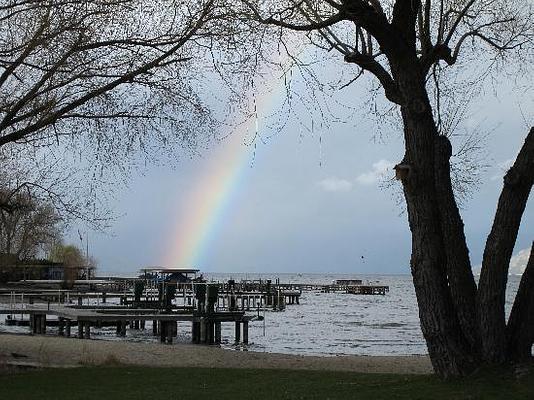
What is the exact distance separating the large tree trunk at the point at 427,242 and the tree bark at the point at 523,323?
56 cm

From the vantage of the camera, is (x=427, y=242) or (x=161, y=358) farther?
(x=161, y=358)

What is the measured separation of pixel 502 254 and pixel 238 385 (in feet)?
14.0

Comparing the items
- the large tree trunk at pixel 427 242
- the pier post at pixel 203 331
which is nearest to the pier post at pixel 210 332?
the pier post at pixel 203 331

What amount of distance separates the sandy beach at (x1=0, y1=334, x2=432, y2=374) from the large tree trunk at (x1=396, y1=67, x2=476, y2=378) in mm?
6277

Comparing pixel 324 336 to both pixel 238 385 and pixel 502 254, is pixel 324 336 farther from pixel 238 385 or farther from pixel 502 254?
pixel 502 254

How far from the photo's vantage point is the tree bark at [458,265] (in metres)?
→ 9.98

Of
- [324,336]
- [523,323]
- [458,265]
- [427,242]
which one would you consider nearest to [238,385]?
[427,242]

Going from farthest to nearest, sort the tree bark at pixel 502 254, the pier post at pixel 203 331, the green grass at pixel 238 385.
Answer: the pier post at pixel 203 331 < the tree bark at pixel 502 254 < the green grass at pixel 238 385

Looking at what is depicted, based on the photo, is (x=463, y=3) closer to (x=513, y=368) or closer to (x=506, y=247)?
(x=506, y=247)

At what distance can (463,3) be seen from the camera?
12.0 metres

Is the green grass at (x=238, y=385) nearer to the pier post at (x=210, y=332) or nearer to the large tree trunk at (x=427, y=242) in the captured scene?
the large tree trunk at (x=427, y=242)

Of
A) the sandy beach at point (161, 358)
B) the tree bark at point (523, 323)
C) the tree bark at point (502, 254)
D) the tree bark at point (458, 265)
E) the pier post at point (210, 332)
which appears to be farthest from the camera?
the pier post at point (210, 332)

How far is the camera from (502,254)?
9.69 m

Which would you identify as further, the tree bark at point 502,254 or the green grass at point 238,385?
the tree bark at point 502,254
